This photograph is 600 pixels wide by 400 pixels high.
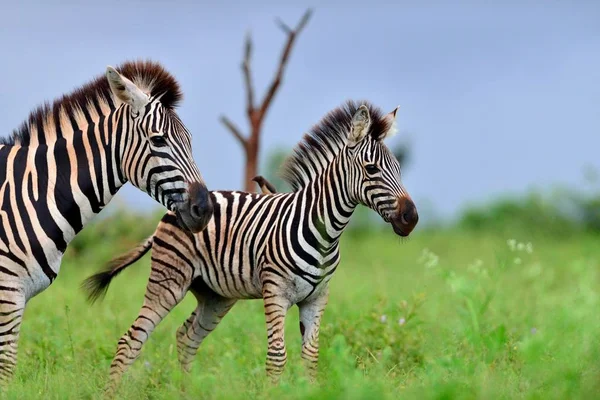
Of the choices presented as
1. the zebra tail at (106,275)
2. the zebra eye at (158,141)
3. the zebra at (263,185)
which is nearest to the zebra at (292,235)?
the zebra tail at (106,275)

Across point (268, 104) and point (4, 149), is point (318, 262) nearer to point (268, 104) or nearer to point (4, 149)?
point (4, 149)

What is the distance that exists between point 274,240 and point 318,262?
398 millimetres

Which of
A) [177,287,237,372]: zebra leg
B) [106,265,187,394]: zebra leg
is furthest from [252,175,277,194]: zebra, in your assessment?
[106,265,187,394]: zebra leg

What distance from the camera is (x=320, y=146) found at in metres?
6.87

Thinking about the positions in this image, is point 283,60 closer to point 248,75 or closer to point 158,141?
point 248,75

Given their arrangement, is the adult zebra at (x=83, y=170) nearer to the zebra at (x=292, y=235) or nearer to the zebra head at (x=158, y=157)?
the zebra head at (x=158, y=157)

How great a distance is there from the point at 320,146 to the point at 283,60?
11946 millimetres

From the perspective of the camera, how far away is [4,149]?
21.6ft

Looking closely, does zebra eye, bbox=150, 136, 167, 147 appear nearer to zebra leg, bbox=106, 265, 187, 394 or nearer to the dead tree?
zebra leg, bbox=106, 265, 187, 394

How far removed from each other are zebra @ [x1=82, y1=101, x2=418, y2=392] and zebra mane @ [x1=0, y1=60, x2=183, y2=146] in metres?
1.15

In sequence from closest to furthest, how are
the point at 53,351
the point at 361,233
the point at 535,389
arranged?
the point at 535,389 < the point at 53,351 < the point at 361,233

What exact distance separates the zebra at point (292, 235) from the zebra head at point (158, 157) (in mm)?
753

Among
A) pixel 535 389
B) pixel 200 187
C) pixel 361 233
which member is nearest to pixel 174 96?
pixel 200 187

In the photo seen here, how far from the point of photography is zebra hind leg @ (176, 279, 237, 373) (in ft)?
24.0
